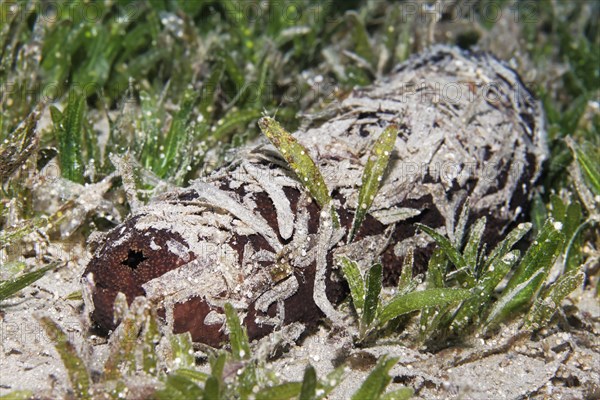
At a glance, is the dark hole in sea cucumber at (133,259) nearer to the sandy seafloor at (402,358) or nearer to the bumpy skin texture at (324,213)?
the bumpy skin texture at (324,213)

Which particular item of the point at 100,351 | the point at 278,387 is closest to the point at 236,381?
the point at 278,387

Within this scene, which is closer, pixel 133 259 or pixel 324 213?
pixel 133 259

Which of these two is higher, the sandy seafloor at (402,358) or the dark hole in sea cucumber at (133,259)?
the dark hole in sea cucumber at (133,259)

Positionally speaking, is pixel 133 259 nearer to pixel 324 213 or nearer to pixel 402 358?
pixel 324 213

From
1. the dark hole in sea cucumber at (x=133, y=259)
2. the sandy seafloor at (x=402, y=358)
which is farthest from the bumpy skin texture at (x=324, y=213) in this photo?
the sandy seafloor at (x=402, y=358)

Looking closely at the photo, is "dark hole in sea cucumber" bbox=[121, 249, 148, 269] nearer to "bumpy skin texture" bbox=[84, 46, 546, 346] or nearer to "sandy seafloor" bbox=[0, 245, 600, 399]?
"bumpy skin texture" bbox=[84, 46, 546, 346]

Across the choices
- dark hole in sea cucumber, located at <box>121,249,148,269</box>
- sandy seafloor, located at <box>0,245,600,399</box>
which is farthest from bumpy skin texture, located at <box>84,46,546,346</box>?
sandy seafloor, located at <box>0,245,600,399</box>

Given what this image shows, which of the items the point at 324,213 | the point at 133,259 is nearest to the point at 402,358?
the point at 324,213
